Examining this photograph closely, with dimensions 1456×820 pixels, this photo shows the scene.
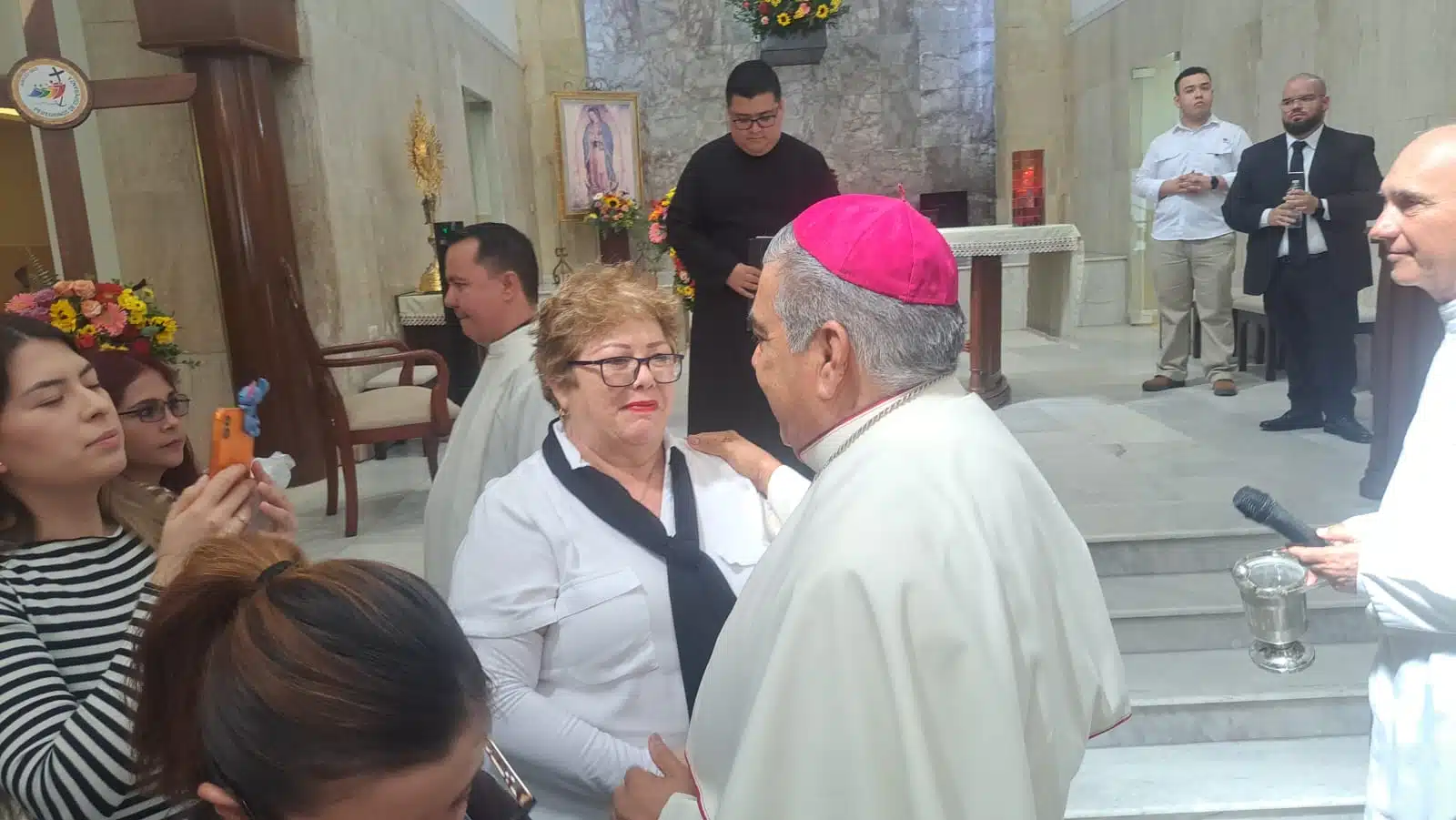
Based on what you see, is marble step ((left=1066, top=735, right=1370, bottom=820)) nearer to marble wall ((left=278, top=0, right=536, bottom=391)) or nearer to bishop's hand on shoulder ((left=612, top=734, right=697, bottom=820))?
bishop's hand on shoulder ((left=612, top=734, right=697, bottom=820))

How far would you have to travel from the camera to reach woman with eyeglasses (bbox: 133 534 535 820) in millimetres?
964

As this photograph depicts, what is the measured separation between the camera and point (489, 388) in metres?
2.69

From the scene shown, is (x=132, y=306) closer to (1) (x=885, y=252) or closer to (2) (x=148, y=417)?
(2) (x=148, y=417)

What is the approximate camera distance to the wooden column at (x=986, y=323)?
639 centimetres

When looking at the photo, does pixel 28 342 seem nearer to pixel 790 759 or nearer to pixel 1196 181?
pixel 790 759

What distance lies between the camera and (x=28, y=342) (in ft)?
4.99

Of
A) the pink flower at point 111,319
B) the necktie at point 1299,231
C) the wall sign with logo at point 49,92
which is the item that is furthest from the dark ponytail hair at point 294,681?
the necktie at point 1299,231

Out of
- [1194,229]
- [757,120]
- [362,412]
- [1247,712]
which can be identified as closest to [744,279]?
[757,120]

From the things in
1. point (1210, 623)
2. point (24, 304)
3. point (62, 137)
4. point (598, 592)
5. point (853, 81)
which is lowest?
point (1210, 623)

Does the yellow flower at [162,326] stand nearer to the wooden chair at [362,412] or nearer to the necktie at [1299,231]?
the wooden chair at [362,412]

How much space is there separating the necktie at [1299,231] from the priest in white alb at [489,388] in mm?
4497

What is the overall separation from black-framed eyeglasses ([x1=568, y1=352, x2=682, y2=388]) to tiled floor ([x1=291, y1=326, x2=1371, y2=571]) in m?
2.46

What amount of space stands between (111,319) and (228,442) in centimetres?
155

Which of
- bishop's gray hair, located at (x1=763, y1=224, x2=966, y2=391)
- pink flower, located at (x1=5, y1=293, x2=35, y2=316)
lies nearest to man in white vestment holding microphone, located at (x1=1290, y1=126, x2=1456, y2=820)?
bishop's gray hair, located at (x1=763, y1=224, x2=966, y2=391)
